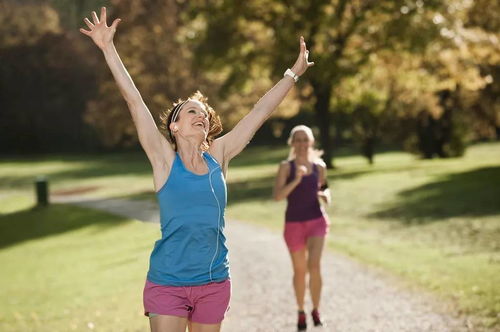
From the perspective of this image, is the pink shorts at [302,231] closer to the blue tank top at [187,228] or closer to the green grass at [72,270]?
the green grass at [72,270]

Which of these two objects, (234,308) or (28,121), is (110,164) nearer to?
(28,121)

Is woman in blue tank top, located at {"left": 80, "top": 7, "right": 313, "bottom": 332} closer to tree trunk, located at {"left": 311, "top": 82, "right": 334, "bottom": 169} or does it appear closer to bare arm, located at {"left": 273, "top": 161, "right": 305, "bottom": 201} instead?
bare arm, located at {"left": 273, "top": 161, "right": 305, "bottom": 201}

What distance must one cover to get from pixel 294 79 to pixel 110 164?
50097 millimetres

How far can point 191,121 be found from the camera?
4.07 metres

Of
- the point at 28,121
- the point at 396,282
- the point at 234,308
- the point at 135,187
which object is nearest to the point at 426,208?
the point at 396,282

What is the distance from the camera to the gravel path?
769 centimetres

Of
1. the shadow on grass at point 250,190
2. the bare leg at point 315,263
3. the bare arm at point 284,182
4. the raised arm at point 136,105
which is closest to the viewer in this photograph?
the raised arm at point 136,105

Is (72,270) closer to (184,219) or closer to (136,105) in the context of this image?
(136,105)

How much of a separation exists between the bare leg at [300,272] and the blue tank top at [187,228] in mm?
3723

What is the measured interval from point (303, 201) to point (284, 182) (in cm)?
29

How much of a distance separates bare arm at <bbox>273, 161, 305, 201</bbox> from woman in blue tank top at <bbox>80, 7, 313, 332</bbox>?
3232mm

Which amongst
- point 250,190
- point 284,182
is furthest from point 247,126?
point 250,190

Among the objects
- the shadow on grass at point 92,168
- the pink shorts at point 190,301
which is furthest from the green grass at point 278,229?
the shadow on grass at point 92,168

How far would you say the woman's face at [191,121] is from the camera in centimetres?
407
